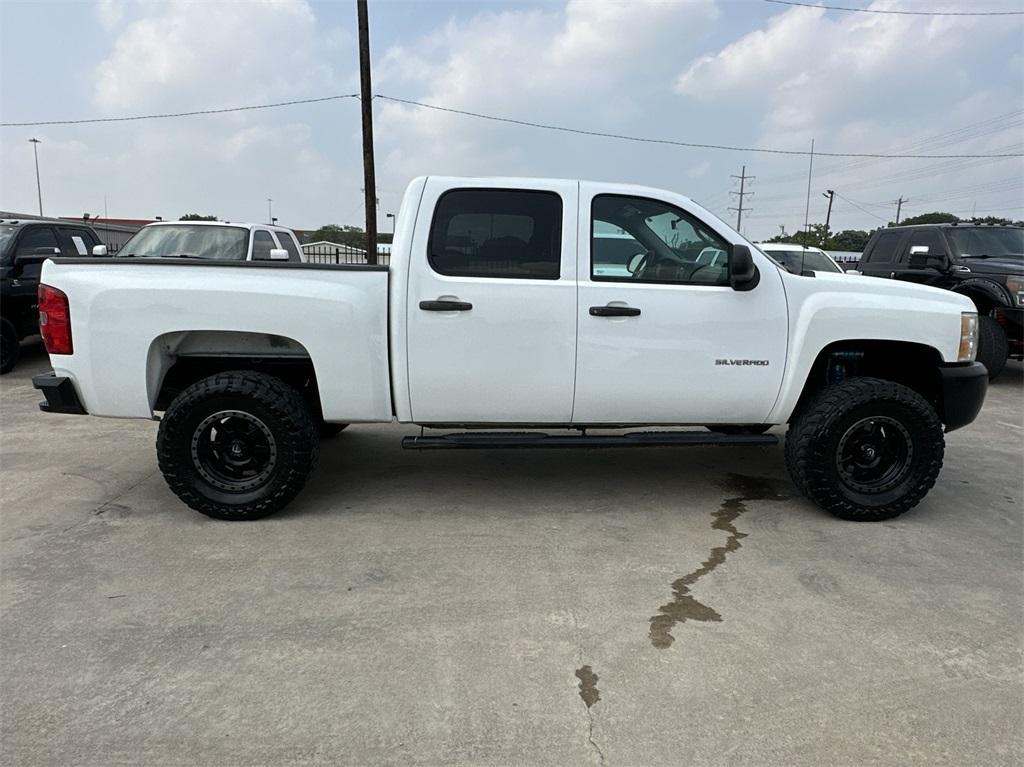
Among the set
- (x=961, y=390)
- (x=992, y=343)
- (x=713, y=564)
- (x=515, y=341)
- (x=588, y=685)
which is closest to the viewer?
(x=588, y=685)

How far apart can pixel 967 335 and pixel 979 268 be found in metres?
5.60

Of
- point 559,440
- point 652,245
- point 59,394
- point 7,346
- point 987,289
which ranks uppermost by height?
point 652,245

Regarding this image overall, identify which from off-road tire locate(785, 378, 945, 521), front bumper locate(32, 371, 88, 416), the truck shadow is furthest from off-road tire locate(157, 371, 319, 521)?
off-road tire locate(785, 378, 945, 521)

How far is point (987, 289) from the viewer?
8.55m

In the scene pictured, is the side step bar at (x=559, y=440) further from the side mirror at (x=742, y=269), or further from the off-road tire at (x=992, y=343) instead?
the off-road tire at (x=992, y=343)

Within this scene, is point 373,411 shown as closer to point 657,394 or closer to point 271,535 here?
point 271,535

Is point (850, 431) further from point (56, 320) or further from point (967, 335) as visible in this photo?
point (56, 320)

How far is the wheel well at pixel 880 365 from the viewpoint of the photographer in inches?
170

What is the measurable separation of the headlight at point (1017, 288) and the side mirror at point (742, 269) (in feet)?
20.6

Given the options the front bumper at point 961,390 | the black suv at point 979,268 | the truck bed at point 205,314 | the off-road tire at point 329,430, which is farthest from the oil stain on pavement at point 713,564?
the black suv at point 979,268

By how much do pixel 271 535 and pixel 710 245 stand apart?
303 cm

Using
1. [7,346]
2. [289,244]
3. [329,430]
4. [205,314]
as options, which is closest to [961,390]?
[205,314]

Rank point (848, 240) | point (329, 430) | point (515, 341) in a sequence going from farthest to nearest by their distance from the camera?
point (848, 240) < point (329, 430) < point (515, 341)

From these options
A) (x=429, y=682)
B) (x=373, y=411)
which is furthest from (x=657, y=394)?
(x=429, y=682)
